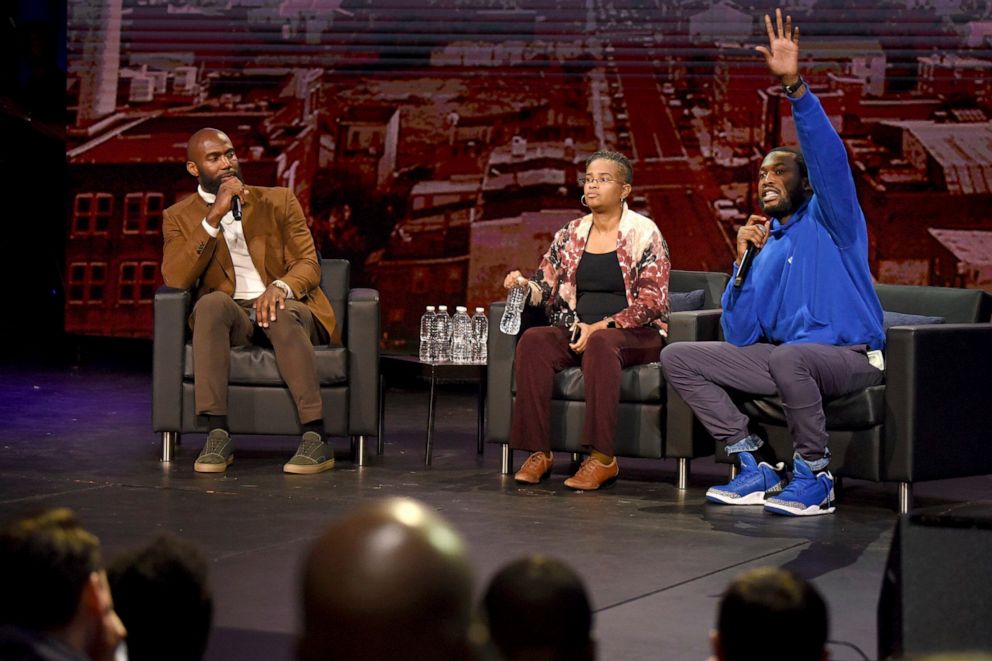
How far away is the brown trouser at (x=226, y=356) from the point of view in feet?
16.1

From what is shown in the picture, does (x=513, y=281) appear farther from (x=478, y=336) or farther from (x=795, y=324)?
(x=795, y=324)

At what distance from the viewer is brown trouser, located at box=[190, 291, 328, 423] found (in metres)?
4.91

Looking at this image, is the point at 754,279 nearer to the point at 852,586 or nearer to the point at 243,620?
the point at 852,586

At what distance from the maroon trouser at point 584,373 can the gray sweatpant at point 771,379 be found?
177mm

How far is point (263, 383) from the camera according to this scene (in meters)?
5.05

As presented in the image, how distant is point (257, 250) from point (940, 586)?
369 cm

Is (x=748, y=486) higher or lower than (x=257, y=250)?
lower

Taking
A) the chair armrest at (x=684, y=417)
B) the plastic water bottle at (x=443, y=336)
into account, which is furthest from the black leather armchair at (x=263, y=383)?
the chair armrest at (x=684, y=417)

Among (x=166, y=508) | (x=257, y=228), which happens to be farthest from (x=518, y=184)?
(x=166, y=508)

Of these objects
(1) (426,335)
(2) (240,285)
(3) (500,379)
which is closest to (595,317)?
(3) (500,379)

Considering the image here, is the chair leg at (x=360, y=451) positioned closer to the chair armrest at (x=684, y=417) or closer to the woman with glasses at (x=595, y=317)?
the woman with glasses at (x=595, y=317)

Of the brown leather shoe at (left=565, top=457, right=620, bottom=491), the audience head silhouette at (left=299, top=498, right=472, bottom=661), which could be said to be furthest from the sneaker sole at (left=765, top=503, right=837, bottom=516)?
the audience head silhouette at (left=299, top=498, right=472, bottom=661)

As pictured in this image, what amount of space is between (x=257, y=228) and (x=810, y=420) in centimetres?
215

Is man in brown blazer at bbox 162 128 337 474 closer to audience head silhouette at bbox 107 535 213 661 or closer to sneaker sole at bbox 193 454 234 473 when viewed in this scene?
sneaker sole at bbox 193 454 234 473
